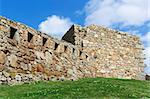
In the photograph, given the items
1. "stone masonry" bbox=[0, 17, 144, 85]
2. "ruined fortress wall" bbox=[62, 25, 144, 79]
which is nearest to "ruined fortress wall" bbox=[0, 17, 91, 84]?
"stone masonry" bbox=[0, 17, 144, 85]

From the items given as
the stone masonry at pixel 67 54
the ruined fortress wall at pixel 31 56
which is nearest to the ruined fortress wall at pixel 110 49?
the stone masonry at pixel 67 54

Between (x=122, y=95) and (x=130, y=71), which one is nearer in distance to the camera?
(x=122, y=95)

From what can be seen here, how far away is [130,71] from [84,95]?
→ 50.7 ft

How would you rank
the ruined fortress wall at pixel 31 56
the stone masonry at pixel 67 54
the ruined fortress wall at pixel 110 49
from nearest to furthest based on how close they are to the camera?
the ruined fortress wall at pixel 31 56, the stone masonry at pixel 67 54, the ruined fortress wall at pixel 110 49

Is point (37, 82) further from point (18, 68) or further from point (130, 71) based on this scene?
point (130, 71)

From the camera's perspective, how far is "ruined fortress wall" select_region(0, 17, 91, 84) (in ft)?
53.6

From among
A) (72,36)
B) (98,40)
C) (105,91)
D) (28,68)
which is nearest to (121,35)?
(98,40)

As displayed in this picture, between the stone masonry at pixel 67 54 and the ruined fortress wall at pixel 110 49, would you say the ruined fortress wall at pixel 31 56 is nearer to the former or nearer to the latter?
the stone masonry at pixel 67 54

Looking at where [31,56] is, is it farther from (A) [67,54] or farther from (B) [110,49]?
(B) [110,49]

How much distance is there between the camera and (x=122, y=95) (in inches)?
508

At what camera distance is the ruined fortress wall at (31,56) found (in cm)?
1633

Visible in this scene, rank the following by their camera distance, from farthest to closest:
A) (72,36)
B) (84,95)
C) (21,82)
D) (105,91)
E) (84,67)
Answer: (72,36)
(84,67)
(21,82)
(105,91)
(84,95)

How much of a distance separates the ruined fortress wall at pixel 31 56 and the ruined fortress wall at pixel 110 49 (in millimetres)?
2840

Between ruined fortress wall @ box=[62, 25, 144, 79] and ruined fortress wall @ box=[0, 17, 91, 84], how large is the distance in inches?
112
